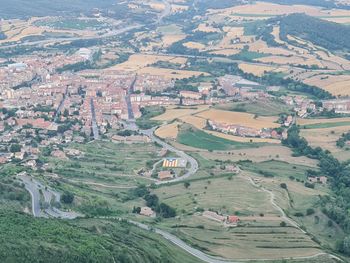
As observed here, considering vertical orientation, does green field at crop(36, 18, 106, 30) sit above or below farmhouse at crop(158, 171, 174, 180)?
above

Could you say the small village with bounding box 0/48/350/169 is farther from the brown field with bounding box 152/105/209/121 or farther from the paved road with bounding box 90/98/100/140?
the brown field with bounding box 152/105/209/121

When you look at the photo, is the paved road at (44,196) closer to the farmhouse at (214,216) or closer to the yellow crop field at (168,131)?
the farmhouse at (214,216)

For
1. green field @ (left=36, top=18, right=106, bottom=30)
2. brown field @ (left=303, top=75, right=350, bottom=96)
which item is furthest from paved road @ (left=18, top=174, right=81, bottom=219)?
green field @ (left=36, top=18, right=106, bottom=30)

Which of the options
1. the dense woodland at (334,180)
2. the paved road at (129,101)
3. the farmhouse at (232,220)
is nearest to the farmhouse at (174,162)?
the dense woodland at (334,180)

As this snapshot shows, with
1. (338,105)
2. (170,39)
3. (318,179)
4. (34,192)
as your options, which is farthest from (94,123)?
(170,39)

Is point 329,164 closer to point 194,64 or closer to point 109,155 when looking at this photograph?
point 109,155

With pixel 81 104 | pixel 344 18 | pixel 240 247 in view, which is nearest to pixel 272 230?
pixel 240 247
